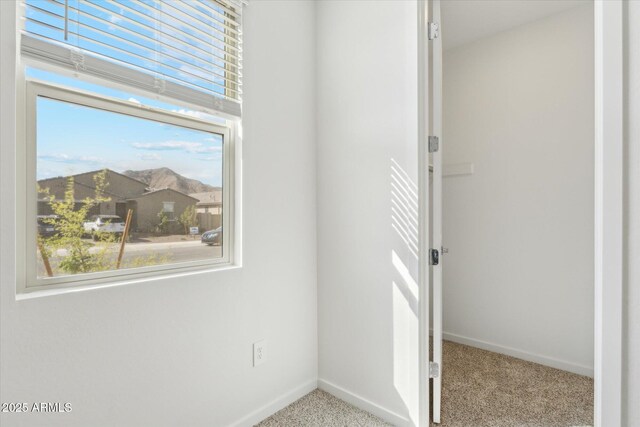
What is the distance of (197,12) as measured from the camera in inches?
60.4

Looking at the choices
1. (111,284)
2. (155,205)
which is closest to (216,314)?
(111,284)

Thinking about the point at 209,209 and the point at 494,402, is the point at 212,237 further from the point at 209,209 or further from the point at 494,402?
the point at 494,402

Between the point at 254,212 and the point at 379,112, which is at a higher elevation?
the point at 379,112

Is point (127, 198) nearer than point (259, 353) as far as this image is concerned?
Yes

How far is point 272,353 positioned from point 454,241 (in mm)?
2009

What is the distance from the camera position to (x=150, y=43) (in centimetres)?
142

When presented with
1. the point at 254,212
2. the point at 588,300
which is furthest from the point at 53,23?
the point at 588,300

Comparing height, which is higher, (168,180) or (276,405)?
(168,180)
